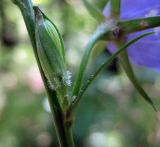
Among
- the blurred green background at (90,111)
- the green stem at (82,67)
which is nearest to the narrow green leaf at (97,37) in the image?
the green stem at (82,67)

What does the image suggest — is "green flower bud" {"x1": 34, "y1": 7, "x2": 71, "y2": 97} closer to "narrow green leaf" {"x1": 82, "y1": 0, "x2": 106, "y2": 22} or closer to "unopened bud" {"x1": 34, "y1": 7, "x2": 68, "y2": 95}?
Answer: "unopened bud" {"x1": 34, "y1": 7, "x2": 68, "y2": 95}

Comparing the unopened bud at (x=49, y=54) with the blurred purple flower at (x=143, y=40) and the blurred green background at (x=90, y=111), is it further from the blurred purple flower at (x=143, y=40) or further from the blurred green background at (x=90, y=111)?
the blurred green background at (x=90, y=111)

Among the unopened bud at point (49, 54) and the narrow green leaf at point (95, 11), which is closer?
the unopened bud at point (49, 54)

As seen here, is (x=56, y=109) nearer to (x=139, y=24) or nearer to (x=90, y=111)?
(x=139, y=24)

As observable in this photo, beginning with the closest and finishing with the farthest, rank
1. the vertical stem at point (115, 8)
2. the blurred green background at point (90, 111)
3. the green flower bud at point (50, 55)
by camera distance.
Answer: the green flower bud at point (50, 55) < the vertical stem at point (115, 8) < the blurred green background at point (90, 111)

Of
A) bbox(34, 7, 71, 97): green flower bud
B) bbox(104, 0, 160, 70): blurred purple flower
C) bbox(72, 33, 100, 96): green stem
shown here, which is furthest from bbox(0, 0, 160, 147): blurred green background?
bbox(34, 7, 71, 97): green flower bud

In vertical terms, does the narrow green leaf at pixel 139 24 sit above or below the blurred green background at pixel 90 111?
above
